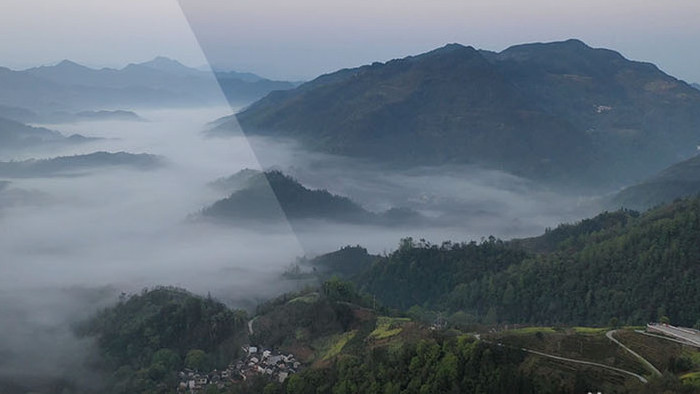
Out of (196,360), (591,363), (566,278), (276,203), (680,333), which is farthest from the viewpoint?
(276,203)

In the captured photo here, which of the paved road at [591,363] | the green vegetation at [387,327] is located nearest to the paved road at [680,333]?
the paved road at [591,363]

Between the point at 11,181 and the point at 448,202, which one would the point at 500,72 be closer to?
the point at 448,202

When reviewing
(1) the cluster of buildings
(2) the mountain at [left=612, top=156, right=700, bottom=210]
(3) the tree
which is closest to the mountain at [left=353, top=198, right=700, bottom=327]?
(1) the cluster of buildings

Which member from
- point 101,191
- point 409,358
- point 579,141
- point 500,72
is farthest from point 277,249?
point 500,72

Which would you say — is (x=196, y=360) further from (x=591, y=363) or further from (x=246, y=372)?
(x=591, y=363)

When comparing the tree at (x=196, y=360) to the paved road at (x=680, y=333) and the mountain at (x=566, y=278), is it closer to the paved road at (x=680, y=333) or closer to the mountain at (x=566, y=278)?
the mountain at (x=566, y=278)

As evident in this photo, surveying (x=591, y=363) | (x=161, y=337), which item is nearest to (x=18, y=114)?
(x=161, y=337)

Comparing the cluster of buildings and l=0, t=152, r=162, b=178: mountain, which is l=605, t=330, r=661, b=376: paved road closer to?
the cluster of buildings
